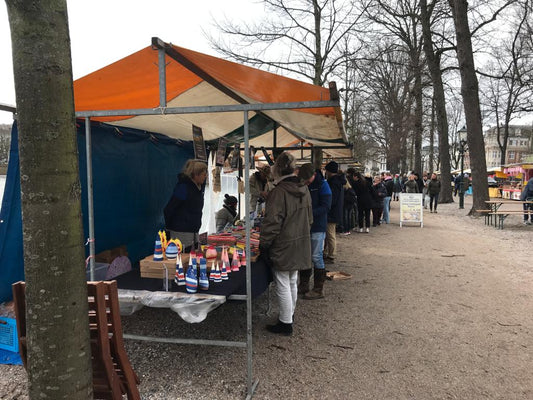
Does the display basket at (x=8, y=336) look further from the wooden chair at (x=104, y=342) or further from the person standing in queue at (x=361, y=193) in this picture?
the person standing in queue at (x=361, y=193)

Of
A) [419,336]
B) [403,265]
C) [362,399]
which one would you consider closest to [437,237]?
[403,265]

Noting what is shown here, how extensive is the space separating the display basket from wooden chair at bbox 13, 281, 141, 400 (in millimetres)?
1528

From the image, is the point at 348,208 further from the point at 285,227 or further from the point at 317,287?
the point at 285,227

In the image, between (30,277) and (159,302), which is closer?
(30,277)

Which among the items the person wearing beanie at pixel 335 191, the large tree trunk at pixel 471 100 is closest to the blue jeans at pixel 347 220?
the person wearing beanie at pixel 335 191

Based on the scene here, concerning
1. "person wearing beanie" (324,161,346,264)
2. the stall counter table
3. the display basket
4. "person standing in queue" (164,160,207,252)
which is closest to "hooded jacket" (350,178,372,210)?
"person wearing beanie" (324,161,346,264)

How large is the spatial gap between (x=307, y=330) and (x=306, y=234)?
41.3 inches

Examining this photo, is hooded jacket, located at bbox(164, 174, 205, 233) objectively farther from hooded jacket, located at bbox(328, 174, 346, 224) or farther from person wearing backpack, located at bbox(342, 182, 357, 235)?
person wearing backpack, located at bbox(342, 182, 357, 235)

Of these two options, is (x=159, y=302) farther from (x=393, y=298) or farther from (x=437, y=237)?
(x=437, y=237)

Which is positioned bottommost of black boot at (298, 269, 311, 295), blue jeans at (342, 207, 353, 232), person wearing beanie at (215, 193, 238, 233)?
black boot at (298, 269, 311, 295)

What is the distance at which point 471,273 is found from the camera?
20.6 feet

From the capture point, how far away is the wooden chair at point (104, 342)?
1953mm

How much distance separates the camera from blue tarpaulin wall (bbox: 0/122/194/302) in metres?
3.67

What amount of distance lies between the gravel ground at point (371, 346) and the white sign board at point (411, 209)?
5.45 meters
